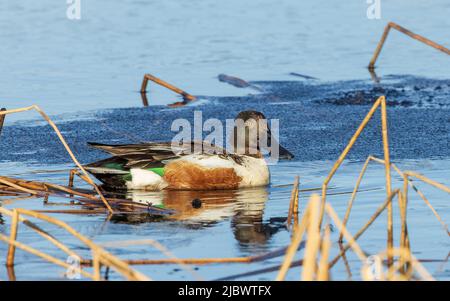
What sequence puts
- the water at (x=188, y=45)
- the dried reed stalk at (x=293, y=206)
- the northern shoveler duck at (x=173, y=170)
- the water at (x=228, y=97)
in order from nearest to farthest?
the water at (x=228, y=97) → the dried reed stalk at (x=293, y=206) → the northern shoveler duck at (x=173, y=170) → the water at (x=188, y=45)

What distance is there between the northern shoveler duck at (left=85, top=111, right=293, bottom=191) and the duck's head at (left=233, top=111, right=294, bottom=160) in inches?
16.2

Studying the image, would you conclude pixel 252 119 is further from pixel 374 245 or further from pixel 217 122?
pixel 374 245

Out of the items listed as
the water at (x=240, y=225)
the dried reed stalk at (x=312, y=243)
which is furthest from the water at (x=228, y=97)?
→ the dried reed stalk at (x=312, y=243)

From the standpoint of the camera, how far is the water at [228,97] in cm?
625

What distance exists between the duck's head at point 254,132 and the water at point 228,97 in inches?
10.2

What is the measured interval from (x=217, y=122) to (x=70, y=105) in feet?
5.35

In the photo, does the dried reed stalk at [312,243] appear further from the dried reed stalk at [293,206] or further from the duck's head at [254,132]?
the duck's head at [254,132]

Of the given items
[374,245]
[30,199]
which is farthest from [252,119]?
[374,245]

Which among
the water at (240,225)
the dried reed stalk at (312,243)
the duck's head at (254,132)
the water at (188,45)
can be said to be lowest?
the water at (240,225)

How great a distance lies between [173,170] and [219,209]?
916 millimetres

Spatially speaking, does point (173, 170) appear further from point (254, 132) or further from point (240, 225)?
point (240, 225)

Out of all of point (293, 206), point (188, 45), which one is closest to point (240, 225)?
point (293, 206)

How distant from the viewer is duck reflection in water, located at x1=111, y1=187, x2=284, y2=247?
6.35m

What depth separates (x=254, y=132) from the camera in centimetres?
850
